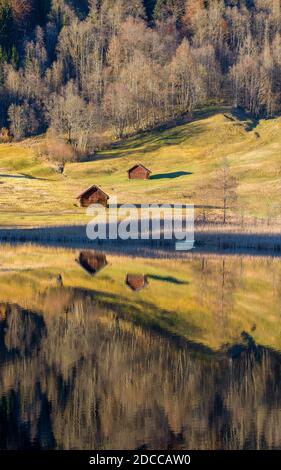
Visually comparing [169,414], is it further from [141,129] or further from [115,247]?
[141,129]

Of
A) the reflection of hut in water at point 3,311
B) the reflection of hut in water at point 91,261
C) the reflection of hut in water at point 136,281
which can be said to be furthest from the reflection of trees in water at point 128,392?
the reflection of hut in water at point 91,261

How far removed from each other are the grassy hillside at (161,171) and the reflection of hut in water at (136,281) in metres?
29.6

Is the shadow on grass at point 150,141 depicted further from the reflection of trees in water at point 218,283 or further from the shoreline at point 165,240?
the reflection of trees in water at point 218,283

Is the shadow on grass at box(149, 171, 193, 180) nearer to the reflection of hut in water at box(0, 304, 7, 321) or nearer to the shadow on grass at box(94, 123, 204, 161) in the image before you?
the shadow on grass at box(94, 123, 204, 161)

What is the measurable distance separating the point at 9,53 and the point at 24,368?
174 m

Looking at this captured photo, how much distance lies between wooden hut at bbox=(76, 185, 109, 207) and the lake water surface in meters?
43.6

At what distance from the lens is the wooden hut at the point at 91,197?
9788 centimetres

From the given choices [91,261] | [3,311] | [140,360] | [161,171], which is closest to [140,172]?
[161,171]

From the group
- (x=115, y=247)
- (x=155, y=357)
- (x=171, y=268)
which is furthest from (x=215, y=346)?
(x=115, y=247)

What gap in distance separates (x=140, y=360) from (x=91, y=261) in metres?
32.1

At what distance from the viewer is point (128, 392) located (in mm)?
26000

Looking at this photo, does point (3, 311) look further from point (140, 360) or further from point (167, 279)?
point (167, 279)

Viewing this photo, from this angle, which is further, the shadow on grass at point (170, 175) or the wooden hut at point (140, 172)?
the wooden hut at point (140, 172)
